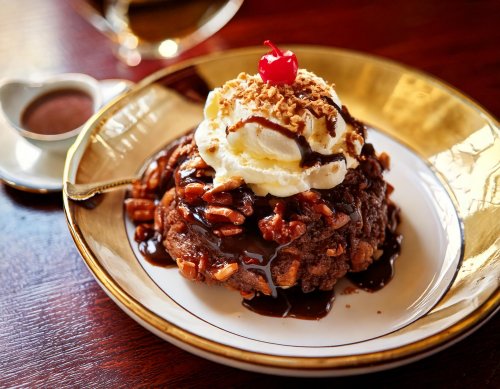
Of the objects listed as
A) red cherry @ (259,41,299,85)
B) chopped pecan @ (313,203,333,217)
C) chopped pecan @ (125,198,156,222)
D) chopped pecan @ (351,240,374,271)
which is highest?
red cherry @ (259,41,299,85)

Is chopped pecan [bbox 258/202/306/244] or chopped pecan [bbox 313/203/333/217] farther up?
chopped pecan [bbox 313/203/333/217]

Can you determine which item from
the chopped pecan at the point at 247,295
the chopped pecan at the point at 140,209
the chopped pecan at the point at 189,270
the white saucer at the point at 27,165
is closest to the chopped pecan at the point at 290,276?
the chopped pecan at the point at 247,295

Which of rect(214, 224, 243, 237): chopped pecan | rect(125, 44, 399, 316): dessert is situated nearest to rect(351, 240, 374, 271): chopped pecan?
rect(125, 44, 399, 316): dessert

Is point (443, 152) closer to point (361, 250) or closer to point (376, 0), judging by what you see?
point (361, 250)

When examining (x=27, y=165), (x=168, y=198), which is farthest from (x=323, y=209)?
(x=27, y=165)

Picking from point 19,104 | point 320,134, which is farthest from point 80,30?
point 320,134

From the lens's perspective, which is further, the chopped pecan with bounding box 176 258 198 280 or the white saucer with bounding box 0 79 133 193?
the white saucer with bounding box 0 79 133 193

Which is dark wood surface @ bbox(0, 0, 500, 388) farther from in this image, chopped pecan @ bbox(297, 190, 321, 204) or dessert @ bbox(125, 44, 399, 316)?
chopped pecan @ bbox(297, 190, 321, 204)
